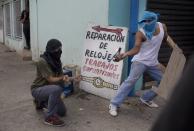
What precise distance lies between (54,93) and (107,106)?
120 cm

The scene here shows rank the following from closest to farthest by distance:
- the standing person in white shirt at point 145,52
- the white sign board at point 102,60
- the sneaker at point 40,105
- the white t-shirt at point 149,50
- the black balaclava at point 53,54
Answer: the black balaclava at point 53,54
the standing person in white shirt at point 145,52
the white t-shirt at point 149,50
the sneaker at point 40,105
the white sign board at point 102,60

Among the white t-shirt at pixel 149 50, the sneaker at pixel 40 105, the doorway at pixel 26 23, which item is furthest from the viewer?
the doorway at pixel 26 23

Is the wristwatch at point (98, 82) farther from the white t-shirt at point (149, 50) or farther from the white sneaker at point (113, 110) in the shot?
the white t-shirt at point (149, 50)

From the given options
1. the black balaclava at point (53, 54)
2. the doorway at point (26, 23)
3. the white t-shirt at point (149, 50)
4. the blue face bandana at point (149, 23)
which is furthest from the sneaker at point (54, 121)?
the doorway at point (26, 23)

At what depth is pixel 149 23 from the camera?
15.6 ft

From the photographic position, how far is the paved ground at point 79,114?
4.71 metres

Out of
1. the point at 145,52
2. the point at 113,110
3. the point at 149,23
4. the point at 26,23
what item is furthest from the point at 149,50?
the point at 26,23

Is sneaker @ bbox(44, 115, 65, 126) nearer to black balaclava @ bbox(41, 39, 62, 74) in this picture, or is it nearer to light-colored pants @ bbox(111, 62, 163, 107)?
black balaclava @ bbox(41, 39, 62, 74)

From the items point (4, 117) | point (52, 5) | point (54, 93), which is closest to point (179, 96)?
point (54, 93)

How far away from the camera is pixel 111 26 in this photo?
564cm

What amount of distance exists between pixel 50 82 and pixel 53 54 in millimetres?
402

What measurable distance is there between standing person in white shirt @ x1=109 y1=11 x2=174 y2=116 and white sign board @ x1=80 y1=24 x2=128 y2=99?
0.53 meters

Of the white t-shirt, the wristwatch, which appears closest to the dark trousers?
the wristwatch

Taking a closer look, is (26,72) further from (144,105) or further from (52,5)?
(144,105)
